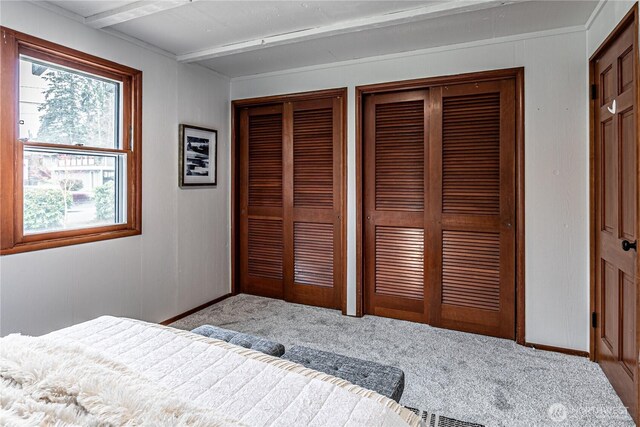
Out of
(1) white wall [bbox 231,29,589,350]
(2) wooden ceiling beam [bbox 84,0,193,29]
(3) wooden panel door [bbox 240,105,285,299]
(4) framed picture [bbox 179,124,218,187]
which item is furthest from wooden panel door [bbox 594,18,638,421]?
(4) framed picture [bbox 179,124,218,187]

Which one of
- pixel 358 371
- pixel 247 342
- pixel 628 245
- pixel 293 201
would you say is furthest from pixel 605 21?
pixel 247 342

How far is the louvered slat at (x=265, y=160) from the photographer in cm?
400

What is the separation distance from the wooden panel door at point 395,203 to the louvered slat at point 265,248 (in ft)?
3.36

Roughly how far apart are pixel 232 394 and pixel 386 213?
8.42ft

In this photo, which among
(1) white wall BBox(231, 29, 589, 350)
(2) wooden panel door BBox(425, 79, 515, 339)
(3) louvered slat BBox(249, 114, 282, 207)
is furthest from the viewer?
(3) louvered slat BBox(249, 114, 282, 207)

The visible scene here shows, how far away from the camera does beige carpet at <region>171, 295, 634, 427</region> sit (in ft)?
6.66

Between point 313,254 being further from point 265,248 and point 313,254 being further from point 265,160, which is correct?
point 265,160

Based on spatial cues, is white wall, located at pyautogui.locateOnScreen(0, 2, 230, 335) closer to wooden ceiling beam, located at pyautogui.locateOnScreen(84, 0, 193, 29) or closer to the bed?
wooden ceiling beam, located at pyautogui.locateOnScreen(84, 0, 193, 29)

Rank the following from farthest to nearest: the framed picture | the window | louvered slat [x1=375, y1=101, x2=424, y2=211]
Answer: the framed picture, louvered slat [x1=375, y1=101, x2=424, y2=211], the window

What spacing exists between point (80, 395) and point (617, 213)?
9.05 ft

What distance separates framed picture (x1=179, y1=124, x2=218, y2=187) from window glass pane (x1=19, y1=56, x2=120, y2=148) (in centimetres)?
63

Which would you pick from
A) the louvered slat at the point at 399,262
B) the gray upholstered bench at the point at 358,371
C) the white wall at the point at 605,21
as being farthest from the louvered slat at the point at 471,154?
the gray upholstered bench at the point at 358,371

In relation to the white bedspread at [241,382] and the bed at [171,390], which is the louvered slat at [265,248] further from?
the bed at [171,390]

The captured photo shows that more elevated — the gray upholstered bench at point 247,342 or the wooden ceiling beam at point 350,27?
the wooden ceiling beam at point 350,27
